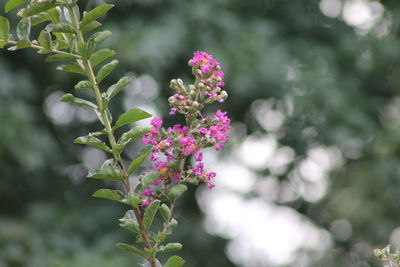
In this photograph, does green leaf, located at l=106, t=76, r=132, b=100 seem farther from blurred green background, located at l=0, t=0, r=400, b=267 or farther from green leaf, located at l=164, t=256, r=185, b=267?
blurred green background, located at l=0, t=0, r=400, b=267

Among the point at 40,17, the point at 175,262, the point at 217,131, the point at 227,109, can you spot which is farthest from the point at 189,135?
the point at 227,109

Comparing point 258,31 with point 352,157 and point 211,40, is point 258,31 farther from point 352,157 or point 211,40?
point 352,157

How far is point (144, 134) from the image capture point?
87 cm

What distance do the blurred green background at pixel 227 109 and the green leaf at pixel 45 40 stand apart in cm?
345

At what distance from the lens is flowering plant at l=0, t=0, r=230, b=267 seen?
2.72 feet

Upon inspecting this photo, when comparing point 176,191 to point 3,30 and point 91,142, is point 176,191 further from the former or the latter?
point 3,30

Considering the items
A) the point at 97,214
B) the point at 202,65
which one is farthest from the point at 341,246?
the point at 202,65

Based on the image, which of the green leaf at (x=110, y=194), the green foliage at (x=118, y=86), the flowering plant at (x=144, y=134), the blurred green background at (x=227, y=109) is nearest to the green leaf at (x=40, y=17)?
the flowering plant at (x=144, y=134)

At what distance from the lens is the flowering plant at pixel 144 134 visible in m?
0.83

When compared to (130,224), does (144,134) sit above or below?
above

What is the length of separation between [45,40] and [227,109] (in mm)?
4647

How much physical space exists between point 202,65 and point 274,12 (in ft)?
16.5

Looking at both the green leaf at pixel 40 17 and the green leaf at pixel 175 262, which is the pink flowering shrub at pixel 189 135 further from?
the green leaf at pixel 40 17

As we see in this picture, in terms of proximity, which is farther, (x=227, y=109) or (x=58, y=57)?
(x=227, y=109)
